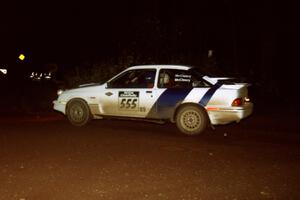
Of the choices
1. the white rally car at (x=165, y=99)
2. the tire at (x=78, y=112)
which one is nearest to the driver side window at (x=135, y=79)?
the white rally car at (x=165, y=99)

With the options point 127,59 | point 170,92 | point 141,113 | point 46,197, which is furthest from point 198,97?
point 127,59

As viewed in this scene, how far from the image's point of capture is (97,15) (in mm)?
34094

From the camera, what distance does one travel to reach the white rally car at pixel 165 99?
11.4 meters

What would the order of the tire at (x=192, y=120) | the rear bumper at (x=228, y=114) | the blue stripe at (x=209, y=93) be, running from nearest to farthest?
the rear bumper at (x=228, y=114) → the blue stripe at (x=209, y=93) → the tire at (x=192, y=120)

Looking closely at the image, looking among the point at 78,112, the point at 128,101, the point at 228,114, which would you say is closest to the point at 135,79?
the point at 128,101

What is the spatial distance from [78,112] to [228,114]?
3.78 meters

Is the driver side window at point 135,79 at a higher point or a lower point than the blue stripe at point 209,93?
higher

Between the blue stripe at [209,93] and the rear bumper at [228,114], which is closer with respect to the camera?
the rear bumper at [228,114]

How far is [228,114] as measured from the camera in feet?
37.3

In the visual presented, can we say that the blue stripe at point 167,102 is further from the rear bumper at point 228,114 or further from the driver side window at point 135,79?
the rear bumper at point 228,114

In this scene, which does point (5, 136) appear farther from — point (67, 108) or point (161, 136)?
point (161, 136)

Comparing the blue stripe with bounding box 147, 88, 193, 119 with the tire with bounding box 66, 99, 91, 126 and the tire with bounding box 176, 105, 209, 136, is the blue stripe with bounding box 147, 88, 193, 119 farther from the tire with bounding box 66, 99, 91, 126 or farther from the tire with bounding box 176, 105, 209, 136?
the tire with bounding box 66, 99, 91, 126

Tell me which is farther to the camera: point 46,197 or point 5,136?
point 5,136

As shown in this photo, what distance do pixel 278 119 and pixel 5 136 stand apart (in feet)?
25.2
